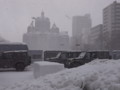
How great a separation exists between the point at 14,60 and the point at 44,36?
297 feet

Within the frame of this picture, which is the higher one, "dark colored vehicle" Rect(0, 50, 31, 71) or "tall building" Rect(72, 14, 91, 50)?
"tall building" Rect(72, 14, 91, 50)

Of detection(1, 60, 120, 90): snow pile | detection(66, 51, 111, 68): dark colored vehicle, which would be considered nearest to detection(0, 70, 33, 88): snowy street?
detection(1, 60, 120, 90): snow pile

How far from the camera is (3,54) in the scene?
26.7m

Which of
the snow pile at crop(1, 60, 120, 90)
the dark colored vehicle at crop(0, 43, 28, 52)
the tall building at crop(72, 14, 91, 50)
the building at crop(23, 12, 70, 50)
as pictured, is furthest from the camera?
the tall building at crop(72, 14, 91, 50)

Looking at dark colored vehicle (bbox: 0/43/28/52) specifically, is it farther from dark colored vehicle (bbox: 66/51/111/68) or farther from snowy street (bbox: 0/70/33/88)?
snowy street (bbox: 0/70/33/88)

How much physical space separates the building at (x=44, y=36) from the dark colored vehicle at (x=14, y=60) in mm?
85268

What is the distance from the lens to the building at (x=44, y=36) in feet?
374

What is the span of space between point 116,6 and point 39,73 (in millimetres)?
89838

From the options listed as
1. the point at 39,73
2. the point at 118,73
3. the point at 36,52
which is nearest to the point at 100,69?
the point at 118,73

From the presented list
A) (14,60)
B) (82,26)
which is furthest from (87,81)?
(82,26)

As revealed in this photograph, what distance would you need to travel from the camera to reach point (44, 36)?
11706 centimetres

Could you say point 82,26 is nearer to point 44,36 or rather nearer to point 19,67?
point 44,36

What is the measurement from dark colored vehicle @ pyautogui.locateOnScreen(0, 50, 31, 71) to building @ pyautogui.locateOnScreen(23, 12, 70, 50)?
85.3 metres

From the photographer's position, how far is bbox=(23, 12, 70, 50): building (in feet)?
374
